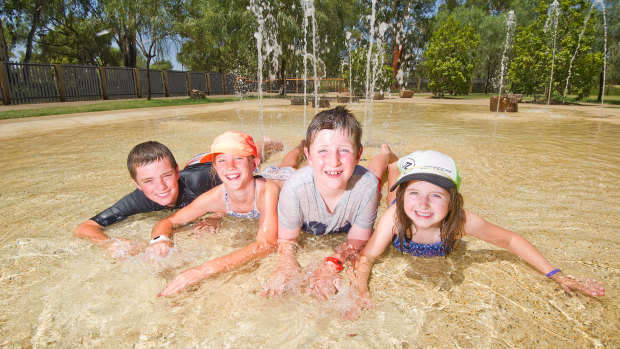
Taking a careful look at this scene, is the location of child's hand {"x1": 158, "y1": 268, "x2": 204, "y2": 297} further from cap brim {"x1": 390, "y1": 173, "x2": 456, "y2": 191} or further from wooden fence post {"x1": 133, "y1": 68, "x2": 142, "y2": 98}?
wooden fence post {"x1": 133, "y1": 68, "x2": 142, "y2": 98}

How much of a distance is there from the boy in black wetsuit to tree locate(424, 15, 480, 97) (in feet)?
77.0

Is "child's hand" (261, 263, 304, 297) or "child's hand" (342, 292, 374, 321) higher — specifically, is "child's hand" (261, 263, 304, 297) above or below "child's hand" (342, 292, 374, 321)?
above

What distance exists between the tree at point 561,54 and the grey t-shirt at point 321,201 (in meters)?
18.7

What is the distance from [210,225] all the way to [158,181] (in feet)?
1.87

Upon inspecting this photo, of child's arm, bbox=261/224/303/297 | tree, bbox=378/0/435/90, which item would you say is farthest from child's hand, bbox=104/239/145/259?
tree, bbox=378/0/435/90

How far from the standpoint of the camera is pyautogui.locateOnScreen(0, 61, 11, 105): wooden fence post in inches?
562

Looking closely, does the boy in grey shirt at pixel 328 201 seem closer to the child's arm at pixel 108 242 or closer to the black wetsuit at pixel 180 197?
the child's arm at pixel 108 242

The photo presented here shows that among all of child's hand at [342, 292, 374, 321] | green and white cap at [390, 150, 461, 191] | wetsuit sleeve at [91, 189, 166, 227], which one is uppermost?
green and white cap at [390, 150, 461, 191]

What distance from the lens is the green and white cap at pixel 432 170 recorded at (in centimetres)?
195

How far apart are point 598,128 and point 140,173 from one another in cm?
1023

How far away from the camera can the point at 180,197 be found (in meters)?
3.20

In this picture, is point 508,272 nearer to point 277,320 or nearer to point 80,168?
point 277,320

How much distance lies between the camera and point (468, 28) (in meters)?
22.8

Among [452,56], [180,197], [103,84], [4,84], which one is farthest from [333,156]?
[452,56]
